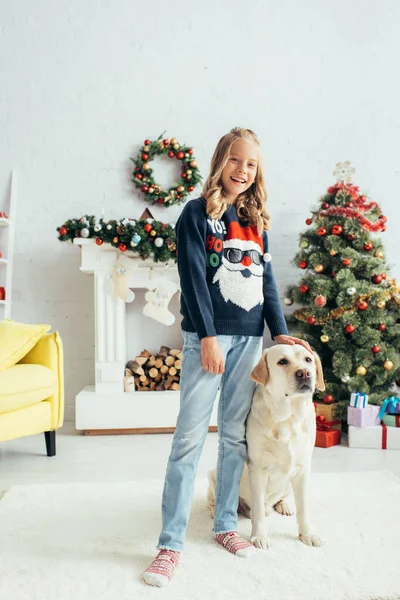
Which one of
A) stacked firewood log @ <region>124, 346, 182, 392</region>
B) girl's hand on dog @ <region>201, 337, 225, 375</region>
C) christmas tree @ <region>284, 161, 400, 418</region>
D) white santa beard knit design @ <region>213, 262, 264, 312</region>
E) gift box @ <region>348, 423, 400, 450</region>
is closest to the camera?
girl's hand on dog @ <region>201, 337, 225, 375</region>

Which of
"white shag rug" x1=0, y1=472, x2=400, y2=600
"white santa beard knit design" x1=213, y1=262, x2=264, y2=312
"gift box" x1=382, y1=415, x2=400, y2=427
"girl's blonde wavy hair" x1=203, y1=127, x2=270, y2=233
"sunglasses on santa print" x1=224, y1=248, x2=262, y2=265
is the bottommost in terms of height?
"white shag rug" x1=0, y1=472, x2=400, y2=600

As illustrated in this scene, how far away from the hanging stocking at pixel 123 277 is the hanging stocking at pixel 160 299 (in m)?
0.13

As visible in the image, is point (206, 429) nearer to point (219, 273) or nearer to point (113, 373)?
point (219, 273)

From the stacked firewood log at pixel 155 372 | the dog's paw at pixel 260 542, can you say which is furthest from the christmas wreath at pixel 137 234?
the dog's paw at pixel 260 542

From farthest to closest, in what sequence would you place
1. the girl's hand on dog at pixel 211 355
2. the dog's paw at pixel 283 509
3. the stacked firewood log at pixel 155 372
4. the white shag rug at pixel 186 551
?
the stacked firewood log at pixel 155 372 → the dog's paw at pixel 283 509 → the girl's hand on dog at pixel 211 355 → the white shag rug at pixel 186 551

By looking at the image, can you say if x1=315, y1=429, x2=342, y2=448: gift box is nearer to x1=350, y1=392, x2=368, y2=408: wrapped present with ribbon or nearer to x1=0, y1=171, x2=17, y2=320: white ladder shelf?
x1=350, y1=392, x2=368, y2=408: wrapped present with ribbon


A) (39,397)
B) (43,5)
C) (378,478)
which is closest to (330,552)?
(378,478)

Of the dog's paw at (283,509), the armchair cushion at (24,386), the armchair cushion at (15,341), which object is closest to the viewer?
the dog's paw at (283,509)

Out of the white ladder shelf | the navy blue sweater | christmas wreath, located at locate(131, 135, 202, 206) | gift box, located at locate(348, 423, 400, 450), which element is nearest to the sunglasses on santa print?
the navy blue sweater

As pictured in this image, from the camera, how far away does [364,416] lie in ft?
11.1

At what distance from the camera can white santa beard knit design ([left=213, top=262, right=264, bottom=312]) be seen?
1902mm

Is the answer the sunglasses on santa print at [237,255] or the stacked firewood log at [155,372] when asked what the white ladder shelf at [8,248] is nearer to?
the stacked firewood log at [155,372]

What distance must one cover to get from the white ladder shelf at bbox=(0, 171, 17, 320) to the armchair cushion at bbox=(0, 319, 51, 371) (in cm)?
92

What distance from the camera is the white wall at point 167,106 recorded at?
4.17 m
